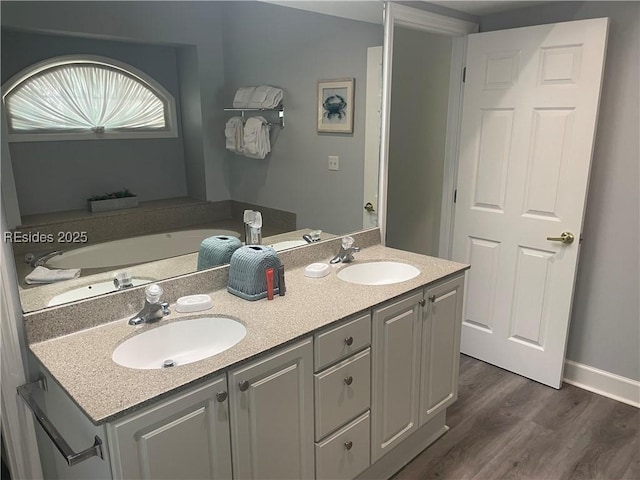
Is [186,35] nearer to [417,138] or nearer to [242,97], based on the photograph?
[242,97]

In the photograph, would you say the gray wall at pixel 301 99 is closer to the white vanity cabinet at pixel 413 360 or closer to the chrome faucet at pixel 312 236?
the chrome faucet at pixel 312 236

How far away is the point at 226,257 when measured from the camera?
1.99 meters

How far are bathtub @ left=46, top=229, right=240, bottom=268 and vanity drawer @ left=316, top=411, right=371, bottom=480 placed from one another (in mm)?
911

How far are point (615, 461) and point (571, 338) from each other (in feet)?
2.50

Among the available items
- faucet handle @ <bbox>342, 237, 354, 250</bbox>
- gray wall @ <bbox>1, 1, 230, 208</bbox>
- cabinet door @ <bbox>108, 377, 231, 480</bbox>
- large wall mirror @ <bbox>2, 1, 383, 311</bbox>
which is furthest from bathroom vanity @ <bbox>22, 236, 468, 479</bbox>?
gray wall @ <bbox>1, 1, 230, 208</bbox>

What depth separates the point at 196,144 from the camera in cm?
194

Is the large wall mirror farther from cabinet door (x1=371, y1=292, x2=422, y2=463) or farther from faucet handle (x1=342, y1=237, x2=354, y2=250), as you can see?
cabinet door (x1=371, y1=292, x2=422, y2=463)

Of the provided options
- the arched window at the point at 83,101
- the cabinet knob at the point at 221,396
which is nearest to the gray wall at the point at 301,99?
the arched window at the point at 83,101

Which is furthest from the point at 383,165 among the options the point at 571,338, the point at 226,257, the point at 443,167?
the point at 571,338

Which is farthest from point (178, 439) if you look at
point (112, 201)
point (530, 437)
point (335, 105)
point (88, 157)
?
point (530, 437)

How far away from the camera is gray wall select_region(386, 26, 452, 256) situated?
106 inches

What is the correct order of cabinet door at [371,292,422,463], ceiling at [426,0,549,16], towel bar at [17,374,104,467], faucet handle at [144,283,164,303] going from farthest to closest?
1. ceiling at [426,0,549,16]
2. cabinet door at [371,292,422,463]
3. faucet handle at [144,283,164,303]
4. towel bar at [17,374,104,467]

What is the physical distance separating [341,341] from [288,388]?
0.86 ft

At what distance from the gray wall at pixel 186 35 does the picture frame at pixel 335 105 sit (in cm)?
52
